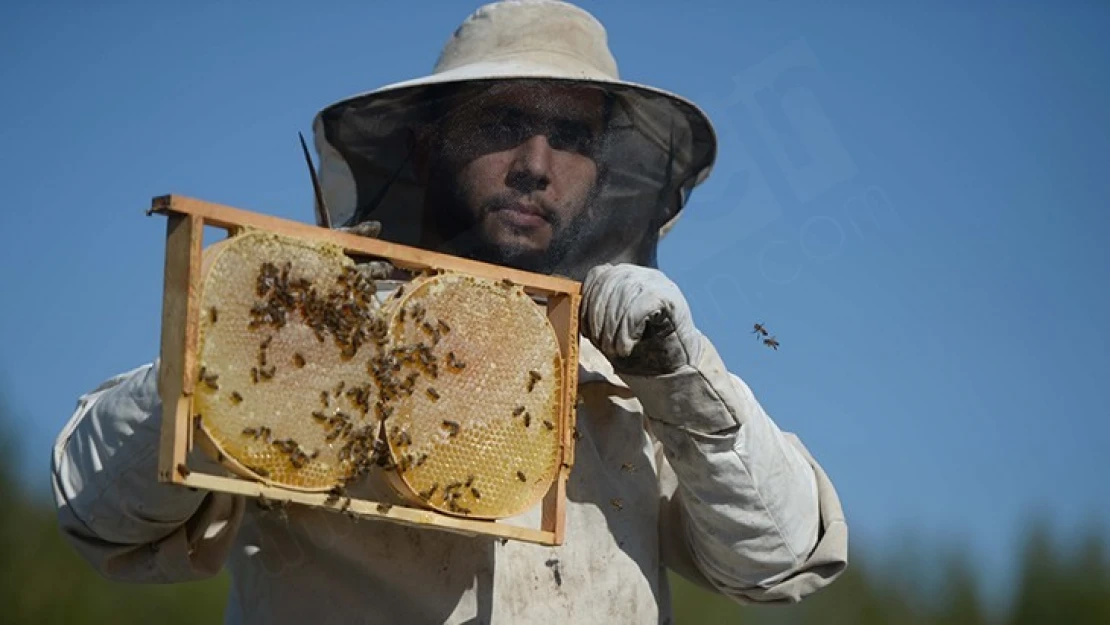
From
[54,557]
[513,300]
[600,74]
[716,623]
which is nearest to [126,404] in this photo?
[513,300]

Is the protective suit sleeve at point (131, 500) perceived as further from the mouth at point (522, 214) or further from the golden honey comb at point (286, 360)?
the mouth at point (522, 214)

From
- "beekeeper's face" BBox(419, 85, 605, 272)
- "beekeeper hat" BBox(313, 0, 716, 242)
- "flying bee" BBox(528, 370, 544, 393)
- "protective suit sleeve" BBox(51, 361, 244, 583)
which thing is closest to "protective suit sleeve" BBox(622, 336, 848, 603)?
"flying bee" BBox(528, 370, 544, 393)

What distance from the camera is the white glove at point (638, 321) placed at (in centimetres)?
309

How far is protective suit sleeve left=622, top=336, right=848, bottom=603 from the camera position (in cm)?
330

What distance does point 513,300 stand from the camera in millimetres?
3023

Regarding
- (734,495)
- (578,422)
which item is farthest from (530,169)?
(734,495)

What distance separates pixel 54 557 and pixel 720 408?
26.7ft

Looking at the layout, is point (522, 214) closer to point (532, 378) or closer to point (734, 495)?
point (532, 378)

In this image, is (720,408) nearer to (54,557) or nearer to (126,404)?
(126,404)

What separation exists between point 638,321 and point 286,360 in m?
0.75

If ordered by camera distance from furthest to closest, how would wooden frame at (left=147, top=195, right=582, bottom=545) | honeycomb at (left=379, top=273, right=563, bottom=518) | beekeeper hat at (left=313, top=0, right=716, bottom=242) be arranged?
beekeeper hat at (left=313, top=0, right=716, bottom=242), honeycomb at (left=379, top=273, right=563, bottom=518), wooden frame at (left=147, top=195, right=582, bottom=545)

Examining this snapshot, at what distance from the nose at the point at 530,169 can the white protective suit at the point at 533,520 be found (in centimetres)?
45

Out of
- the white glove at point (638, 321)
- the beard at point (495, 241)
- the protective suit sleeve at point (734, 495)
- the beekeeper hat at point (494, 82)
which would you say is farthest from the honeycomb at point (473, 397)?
the beekeeper hat at point (494, 82)

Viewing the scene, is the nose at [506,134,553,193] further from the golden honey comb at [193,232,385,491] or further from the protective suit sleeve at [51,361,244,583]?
the protective suit sleeve at [51,361,244,583]
